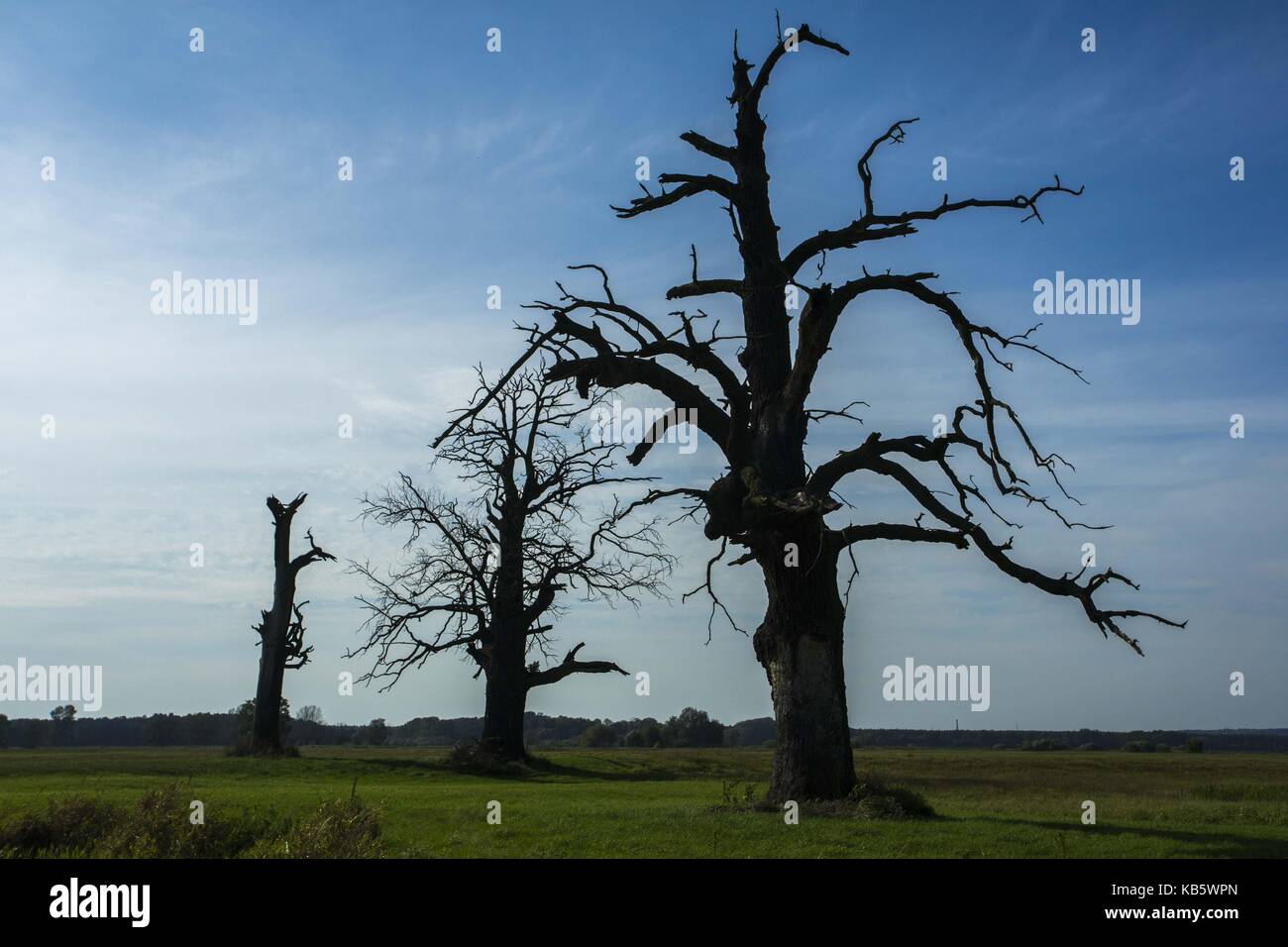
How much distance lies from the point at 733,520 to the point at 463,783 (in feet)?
49.0

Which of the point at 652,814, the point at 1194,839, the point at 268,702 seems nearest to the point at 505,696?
the point at 268,702

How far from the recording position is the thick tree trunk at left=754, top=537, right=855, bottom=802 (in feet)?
59.7

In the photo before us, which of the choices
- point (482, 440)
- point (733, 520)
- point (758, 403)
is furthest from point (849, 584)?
point (482, 440)

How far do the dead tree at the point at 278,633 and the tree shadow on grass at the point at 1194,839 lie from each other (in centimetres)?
2936

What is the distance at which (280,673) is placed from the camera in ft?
136

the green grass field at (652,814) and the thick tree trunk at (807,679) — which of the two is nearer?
the green grass field at (652,814)

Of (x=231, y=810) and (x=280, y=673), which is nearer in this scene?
Result: (x=231, y=810)

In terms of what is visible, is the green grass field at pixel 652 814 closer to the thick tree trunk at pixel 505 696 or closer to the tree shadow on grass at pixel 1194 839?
the tree shadow on grass at pixel 1194 839

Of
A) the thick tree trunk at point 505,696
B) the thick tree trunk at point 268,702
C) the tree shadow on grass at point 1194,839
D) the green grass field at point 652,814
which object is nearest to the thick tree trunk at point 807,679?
the green grass field at point 652,814

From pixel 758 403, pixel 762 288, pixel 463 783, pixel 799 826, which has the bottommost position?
pixel 463 783

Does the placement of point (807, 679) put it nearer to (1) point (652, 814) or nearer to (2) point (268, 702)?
(1) point (652, 814)

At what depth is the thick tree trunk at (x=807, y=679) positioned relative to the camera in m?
18.2

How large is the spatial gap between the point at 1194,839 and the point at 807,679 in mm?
6078
